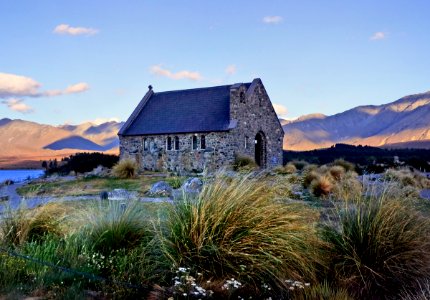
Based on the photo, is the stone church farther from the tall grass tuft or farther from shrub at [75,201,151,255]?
the tall grass tuft

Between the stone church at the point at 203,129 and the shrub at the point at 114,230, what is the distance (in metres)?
20.3

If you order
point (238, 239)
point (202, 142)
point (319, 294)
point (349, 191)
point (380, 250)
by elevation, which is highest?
point (202, 142)

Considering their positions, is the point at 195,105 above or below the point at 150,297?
above

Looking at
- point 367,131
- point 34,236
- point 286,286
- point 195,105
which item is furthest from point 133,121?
point 367,131

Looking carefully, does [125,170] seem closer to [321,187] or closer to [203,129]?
[203,129]

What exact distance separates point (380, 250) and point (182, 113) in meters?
24.9

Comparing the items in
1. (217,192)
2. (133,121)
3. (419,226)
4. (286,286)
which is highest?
(133,121)

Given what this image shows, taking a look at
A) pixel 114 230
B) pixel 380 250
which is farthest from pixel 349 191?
pixel 114 230

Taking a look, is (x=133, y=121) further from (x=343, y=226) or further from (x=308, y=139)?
(x=308, y=139)

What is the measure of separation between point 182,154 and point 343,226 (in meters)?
23.5

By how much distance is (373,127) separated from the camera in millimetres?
138375

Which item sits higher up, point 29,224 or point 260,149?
point 260,149

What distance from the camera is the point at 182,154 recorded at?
28609mm

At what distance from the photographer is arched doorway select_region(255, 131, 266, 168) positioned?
98.2ft
